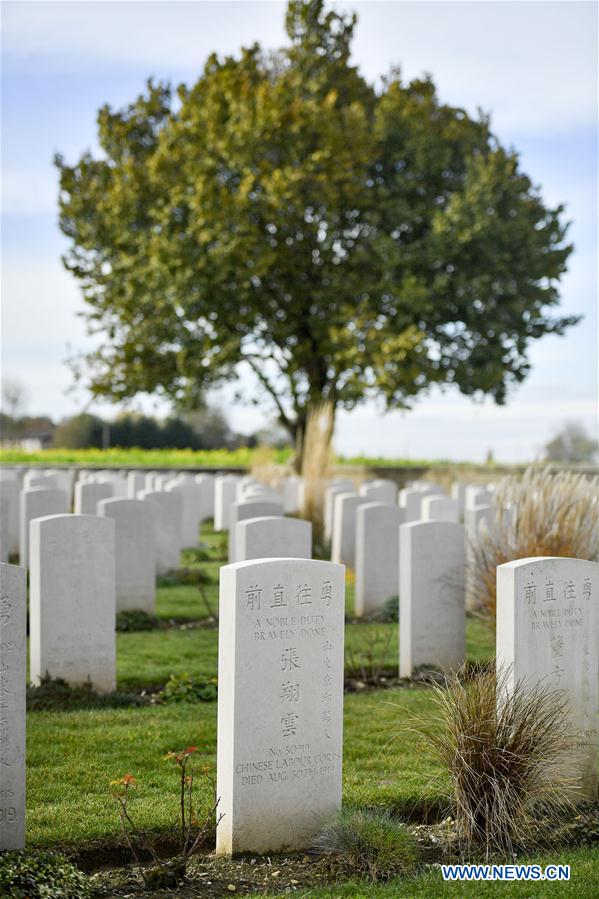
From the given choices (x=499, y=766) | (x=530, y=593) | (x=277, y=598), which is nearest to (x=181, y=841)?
(x=277, y=598)

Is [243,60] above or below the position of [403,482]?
above

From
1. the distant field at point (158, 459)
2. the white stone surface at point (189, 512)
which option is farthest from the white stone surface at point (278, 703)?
the distant field at point (158, 459)

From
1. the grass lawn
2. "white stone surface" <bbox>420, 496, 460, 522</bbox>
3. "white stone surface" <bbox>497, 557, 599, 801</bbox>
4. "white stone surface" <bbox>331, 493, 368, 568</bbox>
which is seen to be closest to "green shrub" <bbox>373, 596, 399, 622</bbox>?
the grass lawn

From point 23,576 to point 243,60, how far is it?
71.7 feet

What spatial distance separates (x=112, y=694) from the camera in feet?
24.2

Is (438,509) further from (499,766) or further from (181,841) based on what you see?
(181,841)

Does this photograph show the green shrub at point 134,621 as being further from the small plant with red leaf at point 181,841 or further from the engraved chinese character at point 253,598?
the engraved chinese character at point 253,598

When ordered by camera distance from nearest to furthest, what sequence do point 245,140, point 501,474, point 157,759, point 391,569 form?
1. point 157,759
2. point 391,569
3. point 245,140
4. point 501,474

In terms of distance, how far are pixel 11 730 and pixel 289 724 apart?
1.26 m

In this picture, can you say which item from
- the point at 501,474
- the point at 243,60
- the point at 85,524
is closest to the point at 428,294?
the point at 501,474

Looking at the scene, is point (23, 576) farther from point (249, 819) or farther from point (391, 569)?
point (391, 569)

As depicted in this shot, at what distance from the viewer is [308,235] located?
79.5 feet

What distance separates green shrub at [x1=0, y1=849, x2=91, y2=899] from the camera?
12.6 ft

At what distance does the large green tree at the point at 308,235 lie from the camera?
22250mm
